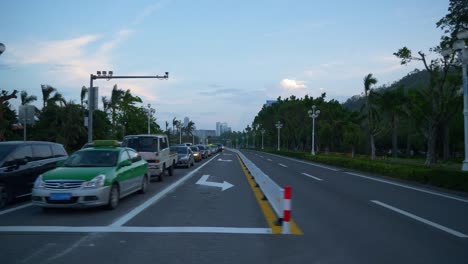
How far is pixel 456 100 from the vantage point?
3138 centimetres

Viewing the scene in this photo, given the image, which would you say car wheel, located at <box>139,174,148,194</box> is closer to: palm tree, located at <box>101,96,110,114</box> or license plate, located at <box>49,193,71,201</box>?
license plate, located at <box>49,193,71,201</box>

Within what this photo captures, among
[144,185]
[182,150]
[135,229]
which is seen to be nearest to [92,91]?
[182,150]

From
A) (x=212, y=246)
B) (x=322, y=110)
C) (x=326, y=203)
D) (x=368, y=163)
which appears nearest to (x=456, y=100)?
(x=368, y=163)

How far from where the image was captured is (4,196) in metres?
10.7

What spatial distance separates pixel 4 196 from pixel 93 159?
7.81 ft

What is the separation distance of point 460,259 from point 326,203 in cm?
587

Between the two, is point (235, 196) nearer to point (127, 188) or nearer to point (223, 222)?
point (127, 188)

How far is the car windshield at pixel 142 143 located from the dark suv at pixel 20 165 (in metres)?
5.31

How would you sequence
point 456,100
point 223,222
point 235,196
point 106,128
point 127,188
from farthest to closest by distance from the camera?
point 106,128
point 456,100
point 235,196
point 127,188
point 223,222

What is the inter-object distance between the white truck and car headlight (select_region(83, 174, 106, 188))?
742cm

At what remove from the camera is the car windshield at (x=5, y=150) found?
11.1 meters

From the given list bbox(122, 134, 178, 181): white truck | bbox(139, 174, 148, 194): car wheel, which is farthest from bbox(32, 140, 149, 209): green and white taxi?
bbox(122, 134, 178, 181): white truck

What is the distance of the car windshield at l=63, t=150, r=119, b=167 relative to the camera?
1103 cm

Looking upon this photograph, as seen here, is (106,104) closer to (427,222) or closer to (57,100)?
(57,100)
